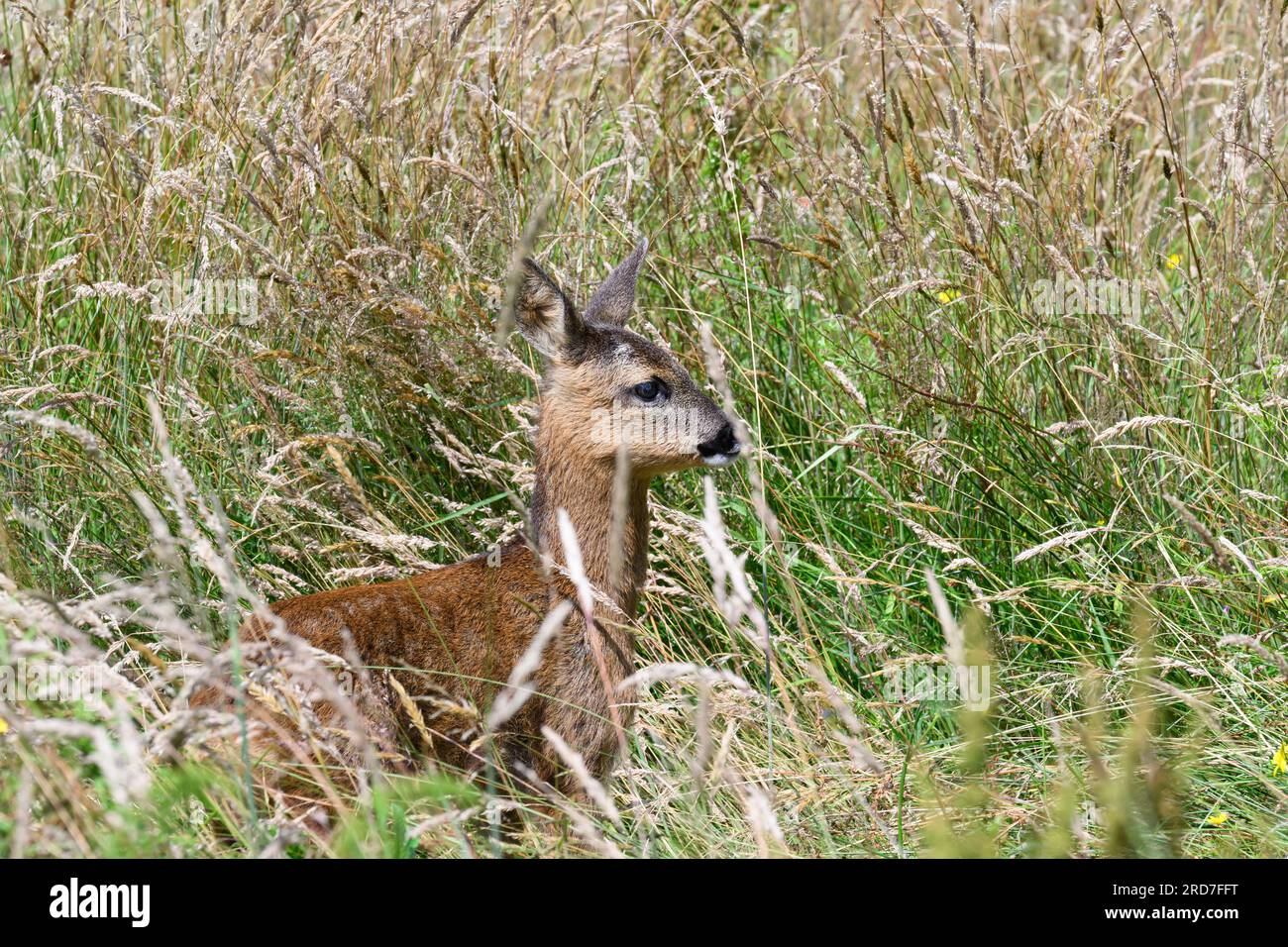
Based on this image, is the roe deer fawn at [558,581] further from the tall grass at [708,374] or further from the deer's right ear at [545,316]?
the tall grass at [708,374]

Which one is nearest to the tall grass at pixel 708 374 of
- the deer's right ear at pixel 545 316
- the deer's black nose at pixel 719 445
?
the deer's right ear at pixel 545 316

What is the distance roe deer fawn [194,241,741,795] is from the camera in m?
3.38

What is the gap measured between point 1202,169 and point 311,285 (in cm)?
341

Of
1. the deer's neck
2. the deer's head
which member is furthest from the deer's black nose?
the deer's neck

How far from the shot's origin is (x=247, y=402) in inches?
165

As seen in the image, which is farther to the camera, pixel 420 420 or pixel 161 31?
pixel 161 31

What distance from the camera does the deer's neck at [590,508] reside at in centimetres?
386

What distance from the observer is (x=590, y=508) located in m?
3.91

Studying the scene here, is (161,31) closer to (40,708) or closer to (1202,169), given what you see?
(40,708)

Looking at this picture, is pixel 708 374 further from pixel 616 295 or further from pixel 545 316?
pixel 545 316

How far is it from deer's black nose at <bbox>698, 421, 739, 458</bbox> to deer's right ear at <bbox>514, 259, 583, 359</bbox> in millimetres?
485

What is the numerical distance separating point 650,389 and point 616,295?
0.38 meters
